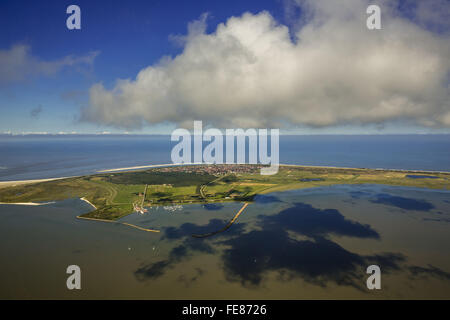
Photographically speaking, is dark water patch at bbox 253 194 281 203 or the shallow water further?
dark water patch at bbox 253 194 281 203

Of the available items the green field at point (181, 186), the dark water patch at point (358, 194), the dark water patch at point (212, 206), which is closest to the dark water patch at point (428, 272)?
the dark water patch at point (358, 194)

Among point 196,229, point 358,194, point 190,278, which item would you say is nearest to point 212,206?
point 196,229

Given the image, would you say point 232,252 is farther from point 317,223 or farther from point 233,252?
point 317,223

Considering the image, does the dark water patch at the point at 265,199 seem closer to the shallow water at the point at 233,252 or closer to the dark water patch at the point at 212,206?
the shallow water at the point at 233,252

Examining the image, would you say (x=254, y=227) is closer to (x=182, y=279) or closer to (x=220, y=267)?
(x=220, y=267)

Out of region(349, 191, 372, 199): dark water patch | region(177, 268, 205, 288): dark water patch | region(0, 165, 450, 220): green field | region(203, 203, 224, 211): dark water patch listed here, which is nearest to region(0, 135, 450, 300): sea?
region(177, 268, 205, 288): dark water patch

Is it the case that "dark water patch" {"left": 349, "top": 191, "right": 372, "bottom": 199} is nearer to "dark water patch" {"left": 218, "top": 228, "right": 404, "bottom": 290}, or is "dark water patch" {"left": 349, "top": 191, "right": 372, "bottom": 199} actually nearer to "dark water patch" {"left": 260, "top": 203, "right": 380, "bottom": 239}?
"dark water patch" {"left": 260, "top": 203, "right": 380, "bottom": 239}
